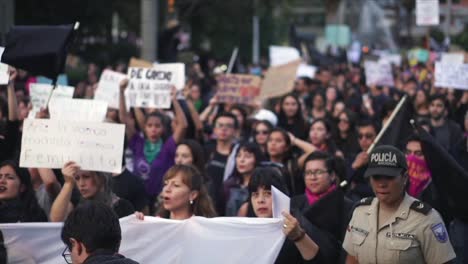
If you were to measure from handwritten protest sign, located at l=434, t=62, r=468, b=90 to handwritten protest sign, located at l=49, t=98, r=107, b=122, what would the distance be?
7855 mm

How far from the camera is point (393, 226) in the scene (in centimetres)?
557

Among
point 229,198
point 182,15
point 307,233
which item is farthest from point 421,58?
point 307,233

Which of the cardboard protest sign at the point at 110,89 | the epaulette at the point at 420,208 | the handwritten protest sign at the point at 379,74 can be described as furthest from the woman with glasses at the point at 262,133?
the handwritten protest sign at the point at 379,74

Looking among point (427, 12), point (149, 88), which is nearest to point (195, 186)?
point (149, 88)

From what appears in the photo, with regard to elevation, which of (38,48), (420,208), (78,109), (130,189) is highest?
(38,48)

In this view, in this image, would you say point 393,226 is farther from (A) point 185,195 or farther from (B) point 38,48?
(B) point 38,48

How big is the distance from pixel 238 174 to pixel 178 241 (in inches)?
99.5

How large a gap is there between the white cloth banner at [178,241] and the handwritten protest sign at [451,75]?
8.99 metres

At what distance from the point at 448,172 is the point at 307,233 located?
3.44ft

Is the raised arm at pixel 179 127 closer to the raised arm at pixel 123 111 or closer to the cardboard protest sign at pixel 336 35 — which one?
the raised arm at pixel 123 111

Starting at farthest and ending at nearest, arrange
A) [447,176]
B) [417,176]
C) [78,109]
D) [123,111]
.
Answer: [123,111] → [417,176] → [78,109] → [447,176]

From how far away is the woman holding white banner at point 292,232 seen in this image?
597cm

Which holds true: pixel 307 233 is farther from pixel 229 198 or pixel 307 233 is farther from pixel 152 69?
pixel 152 69

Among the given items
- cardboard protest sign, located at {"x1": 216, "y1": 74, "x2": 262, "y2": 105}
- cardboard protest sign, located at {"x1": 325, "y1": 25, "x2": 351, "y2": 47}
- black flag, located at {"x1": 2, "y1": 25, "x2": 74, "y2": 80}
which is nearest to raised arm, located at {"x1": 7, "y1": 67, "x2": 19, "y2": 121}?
black flag, located at {"x1": 2, "y1": 25, "x2": 74, "y2": 80}
